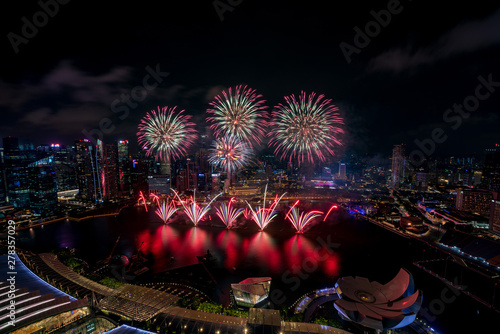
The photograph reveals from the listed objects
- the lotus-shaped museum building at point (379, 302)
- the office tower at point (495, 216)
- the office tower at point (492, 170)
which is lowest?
the office tower at point (495, 216)

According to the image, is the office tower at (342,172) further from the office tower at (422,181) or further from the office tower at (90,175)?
the office tower at (90,175)

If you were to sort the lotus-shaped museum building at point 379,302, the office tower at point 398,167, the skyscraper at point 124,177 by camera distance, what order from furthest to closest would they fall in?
the office tower at point 398,167 → the skyscraper at point 124,177 → the lotus-shaped museum building at point 379,302

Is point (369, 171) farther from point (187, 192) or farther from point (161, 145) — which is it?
point (161, 145)

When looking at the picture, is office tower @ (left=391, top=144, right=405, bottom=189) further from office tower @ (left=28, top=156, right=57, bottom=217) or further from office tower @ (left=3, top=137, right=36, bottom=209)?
office tower @ (left=3, top=137, right=36, bottom=209)

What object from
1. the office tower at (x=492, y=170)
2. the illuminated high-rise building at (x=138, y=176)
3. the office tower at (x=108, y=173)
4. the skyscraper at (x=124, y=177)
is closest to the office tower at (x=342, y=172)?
the office tower at (x=492, y=170)

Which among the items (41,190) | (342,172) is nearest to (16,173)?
(41,190)

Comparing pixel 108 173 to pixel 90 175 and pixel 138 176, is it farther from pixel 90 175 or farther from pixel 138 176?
pixel 138 176

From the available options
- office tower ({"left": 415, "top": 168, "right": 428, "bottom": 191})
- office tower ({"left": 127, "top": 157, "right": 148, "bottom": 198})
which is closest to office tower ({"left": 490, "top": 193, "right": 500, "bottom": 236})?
office tower ({"left": 415, "top": 168, "right": 428, "bottom": 191})
